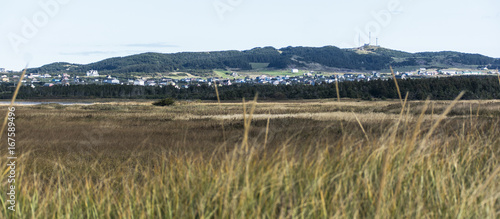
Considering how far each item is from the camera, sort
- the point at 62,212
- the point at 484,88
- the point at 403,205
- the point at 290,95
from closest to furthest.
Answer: the point at 403,205 → the point at 62,212 → the point at 484,88 → the point at 290,95

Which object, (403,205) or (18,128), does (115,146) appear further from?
(403,205)

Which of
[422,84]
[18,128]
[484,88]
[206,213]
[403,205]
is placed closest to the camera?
[206,213]

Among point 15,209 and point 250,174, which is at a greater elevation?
point 250,174

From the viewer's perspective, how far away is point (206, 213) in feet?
11.0

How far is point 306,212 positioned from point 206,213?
0.77 meters

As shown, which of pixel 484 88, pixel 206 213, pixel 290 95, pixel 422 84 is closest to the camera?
pixel 206 213

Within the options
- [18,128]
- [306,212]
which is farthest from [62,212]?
[18,128]

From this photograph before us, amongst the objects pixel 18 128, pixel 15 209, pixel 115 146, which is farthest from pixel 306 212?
pixel 18 128

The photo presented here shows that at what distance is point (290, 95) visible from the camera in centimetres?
9631

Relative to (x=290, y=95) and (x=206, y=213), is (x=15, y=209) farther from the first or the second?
(x=290, y=95)

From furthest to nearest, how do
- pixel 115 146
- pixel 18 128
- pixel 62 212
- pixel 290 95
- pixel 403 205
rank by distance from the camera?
pixel 290 95 < pixel 18 128 < pixel 115 146 < pixel 62 212 < pixel 403 205

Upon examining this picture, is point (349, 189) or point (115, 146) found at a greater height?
point (349, 189)

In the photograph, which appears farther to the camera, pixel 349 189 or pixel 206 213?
pixel 349 189

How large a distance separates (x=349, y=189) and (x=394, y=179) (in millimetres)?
494
